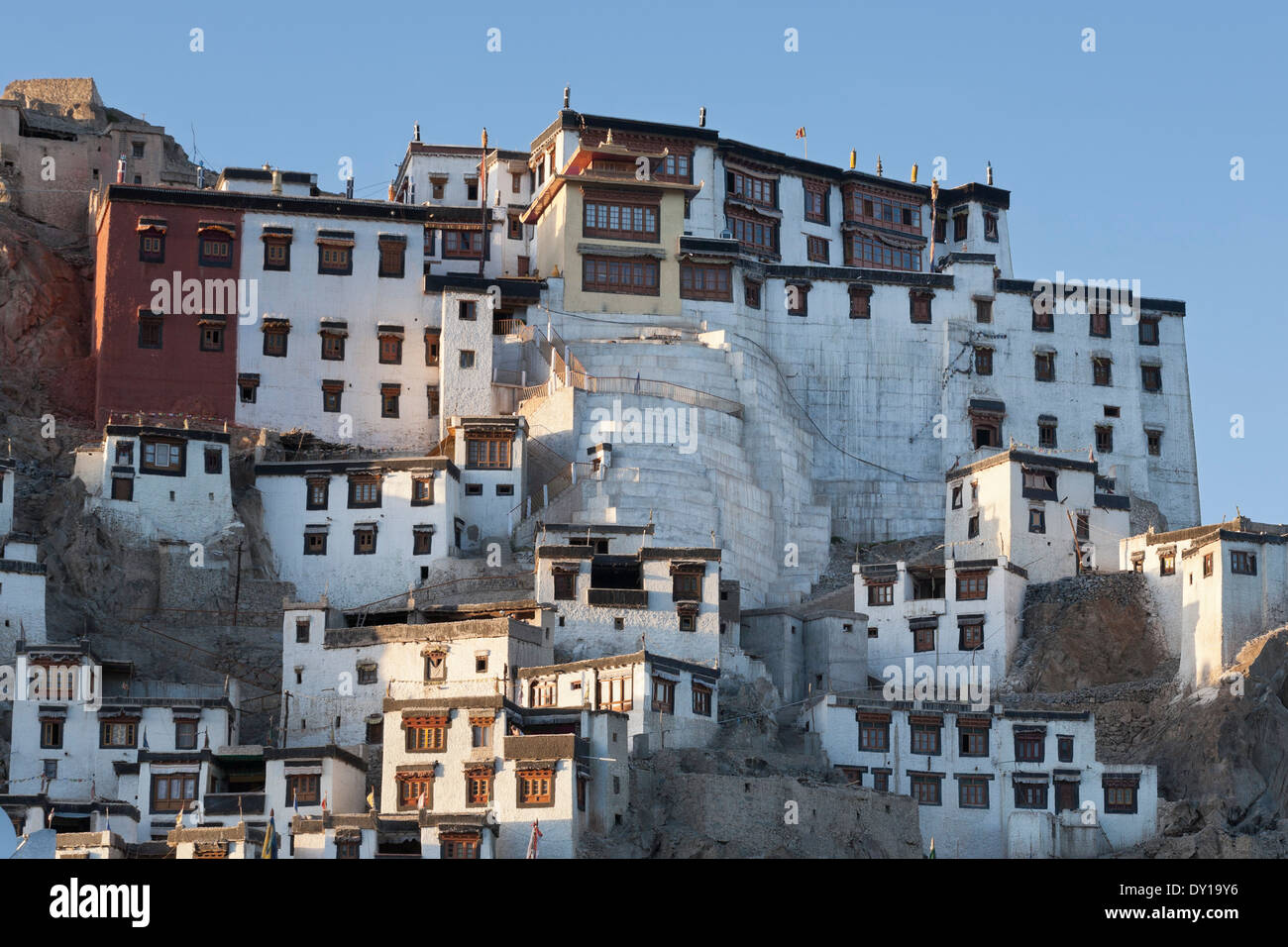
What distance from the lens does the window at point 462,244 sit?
88.3 metres

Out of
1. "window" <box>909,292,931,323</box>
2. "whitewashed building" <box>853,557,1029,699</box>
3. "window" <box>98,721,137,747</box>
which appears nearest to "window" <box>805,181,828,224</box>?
"window" <box>909,292,931,323</box>

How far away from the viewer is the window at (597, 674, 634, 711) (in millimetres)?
61250

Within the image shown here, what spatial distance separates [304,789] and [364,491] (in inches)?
691

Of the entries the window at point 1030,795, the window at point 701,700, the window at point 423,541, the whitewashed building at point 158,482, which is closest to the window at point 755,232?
the window at point 423,541

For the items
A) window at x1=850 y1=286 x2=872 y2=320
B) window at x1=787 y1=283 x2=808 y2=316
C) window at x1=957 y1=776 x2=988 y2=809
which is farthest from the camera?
window at x1=850 y1=286 x2=872 y2=320

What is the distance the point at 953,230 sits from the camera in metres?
103

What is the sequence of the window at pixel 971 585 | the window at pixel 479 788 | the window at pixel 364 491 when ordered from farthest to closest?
the window at pixel 364 491 → the window at pixel 971 585 → the window at pixel 479 788

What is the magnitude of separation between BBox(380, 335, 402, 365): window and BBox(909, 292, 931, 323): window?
72.1 ft

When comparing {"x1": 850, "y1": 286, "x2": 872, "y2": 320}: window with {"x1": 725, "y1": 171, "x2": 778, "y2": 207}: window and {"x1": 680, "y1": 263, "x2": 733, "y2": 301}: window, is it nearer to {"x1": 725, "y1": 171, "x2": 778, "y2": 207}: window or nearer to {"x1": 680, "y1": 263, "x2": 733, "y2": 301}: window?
{"x1": 680, "y1": 263, "x2": 733, "y2": 301}: window

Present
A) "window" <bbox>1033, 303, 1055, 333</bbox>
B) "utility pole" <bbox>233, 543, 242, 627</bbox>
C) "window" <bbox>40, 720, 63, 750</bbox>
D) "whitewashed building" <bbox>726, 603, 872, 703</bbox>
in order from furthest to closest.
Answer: "window" <bbox>1033, 303, 1055, 333</bbox> < "whitewashed building" <bbox>726, 603, 872, 703</bbox> < "utility pole" <bbox>233, 543, 242, 627</bbox> < "window" <bbox>40, 720, 63, 750</bbox>

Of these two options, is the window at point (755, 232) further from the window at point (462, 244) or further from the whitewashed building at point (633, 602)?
the whitewashed building at point (633, 602)

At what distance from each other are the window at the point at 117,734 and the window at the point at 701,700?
16.5 m

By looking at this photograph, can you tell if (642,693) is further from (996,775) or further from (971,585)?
(971,585)
